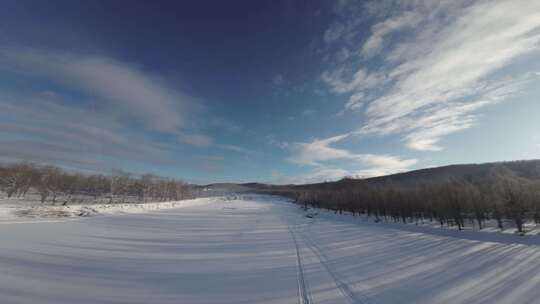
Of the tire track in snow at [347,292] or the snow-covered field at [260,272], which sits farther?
the snow-covered field at [260,272]

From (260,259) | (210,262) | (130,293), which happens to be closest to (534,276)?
(260,259)

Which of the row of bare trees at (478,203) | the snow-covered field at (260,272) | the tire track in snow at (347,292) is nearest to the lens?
the tire track in snow at (347,292)

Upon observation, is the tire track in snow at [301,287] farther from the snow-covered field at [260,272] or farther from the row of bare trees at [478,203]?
the row of bare trees at [478,203]

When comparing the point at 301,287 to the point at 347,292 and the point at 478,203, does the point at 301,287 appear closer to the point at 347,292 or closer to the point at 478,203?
the point at 347,292

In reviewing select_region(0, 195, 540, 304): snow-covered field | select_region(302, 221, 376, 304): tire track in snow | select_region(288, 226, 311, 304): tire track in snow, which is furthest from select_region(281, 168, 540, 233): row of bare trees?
select_region(288, 226, 311, 304): tire track in snow

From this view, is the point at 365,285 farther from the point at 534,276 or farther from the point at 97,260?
the point at 97,260

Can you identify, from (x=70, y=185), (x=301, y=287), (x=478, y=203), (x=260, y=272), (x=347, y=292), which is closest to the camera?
(x=347, y=292)

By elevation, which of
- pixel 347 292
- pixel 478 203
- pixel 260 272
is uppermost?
pixel 478 203

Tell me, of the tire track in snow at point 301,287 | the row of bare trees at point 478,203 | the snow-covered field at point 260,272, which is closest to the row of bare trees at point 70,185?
the snow-covered field at point 260,272

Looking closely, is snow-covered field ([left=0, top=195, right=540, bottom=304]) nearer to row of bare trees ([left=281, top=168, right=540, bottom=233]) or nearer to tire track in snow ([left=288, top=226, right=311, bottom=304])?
tire track in snow ([left=288, top=226, right=311, bottom=304])

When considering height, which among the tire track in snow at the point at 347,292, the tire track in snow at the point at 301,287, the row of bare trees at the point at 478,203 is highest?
the row of bare trees at the point at 478,203

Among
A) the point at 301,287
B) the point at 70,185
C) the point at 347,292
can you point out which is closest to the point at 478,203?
the point at 347,292
